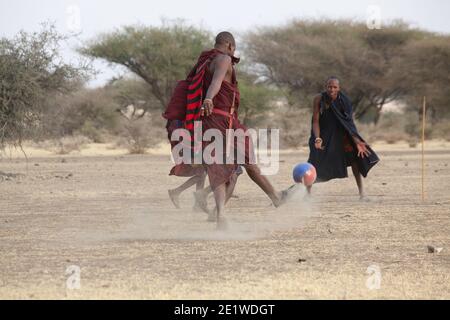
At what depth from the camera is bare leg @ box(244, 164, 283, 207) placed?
936 centimetres

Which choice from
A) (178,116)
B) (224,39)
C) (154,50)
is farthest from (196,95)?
(154,50)

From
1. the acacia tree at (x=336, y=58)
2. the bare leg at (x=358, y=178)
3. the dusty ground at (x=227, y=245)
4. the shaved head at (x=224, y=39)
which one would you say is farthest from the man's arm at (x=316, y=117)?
the acacia tree at (x=336, y=58)

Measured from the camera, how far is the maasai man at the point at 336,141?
40.8ft

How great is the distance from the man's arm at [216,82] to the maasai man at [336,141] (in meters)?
3.65

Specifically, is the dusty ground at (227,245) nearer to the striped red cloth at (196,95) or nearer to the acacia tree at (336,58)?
the striped red cloth at (196,95)

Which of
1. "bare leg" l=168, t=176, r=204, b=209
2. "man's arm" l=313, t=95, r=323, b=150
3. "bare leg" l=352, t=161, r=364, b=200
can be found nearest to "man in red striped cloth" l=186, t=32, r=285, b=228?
"bare leg" l=168, t=176, r=204, b=209

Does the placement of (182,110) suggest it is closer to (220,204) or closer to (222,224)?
(220,204)

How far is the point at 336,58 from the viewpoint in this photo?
44.5 m

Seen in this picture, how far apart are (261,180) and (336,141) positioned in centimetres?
333

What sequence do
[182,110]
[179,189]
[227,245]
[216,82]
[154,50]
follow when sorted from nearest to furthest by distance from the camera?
1. [227,245]
2. [216,82]
3. [182,110]
4. [179,189]
5. [154,50]

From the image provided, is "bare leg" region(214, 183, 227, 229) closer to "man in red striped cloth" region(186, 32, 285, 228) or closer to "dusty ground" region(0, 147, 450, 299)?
"man in red striped cloth" region(186, 32, 285, 228)

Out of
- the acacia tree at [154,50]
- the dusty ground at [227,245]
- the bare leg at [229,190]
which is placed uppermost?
the acacia tree at [154,50]

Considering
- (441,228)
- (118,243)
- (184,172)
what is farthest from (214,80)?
(441,228)

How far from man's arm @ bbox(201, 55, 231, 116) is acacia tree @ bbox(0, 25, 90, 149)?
9375mm
